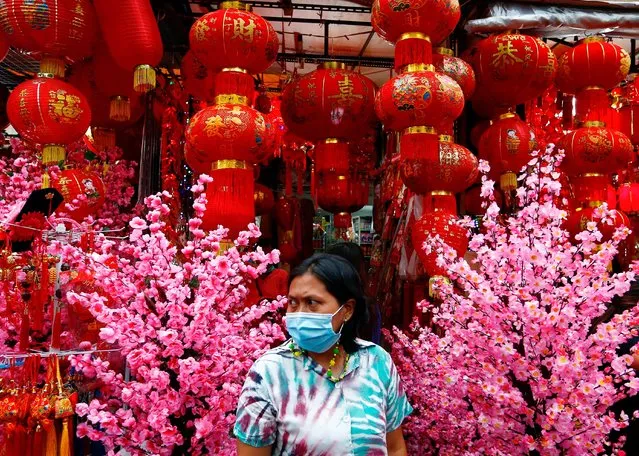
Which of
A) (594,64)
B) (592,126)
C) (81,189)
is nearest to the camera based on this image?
(81,189)

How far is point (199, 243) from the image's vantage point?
1634mm

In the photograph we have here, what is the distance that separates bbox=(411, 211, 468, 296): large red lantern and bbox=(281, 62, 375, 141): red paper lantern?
33.4 inches

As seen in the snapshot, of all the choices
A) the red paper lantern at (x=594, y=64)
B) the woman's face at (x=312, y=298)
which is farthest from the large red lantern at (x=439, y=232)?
the red paper lantern at (x=594, y=64)

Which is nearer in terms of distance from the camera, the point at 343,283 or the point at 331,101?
the point at 343,283

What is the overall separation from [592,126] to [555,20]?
832 millimetres

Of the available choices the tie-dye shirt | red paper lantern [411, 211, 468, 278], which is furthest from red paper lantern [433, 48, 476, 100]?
the tie-dye shirt

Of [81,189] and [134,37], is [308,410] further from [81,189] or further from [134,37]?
[81,189]

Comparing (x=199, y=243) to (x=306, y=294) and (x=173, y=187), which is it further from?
(x=173, y=187)

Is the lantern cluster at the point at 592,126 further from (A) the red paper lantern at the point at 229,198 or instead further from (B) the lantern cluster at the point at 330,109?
(A) the red paper lantern at the point at 229,198

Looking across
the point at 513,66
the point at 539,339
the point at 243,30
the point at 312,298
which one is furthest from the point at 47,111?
the point at 513,66

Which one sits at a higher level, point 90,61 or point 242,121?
point 90,61

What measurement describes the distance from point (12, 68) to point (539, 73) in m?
4.00

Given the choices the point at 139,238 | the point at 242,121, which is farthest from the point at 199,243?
Answer: the point at 242,121

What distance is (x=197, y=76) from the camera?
3748 millimetres
